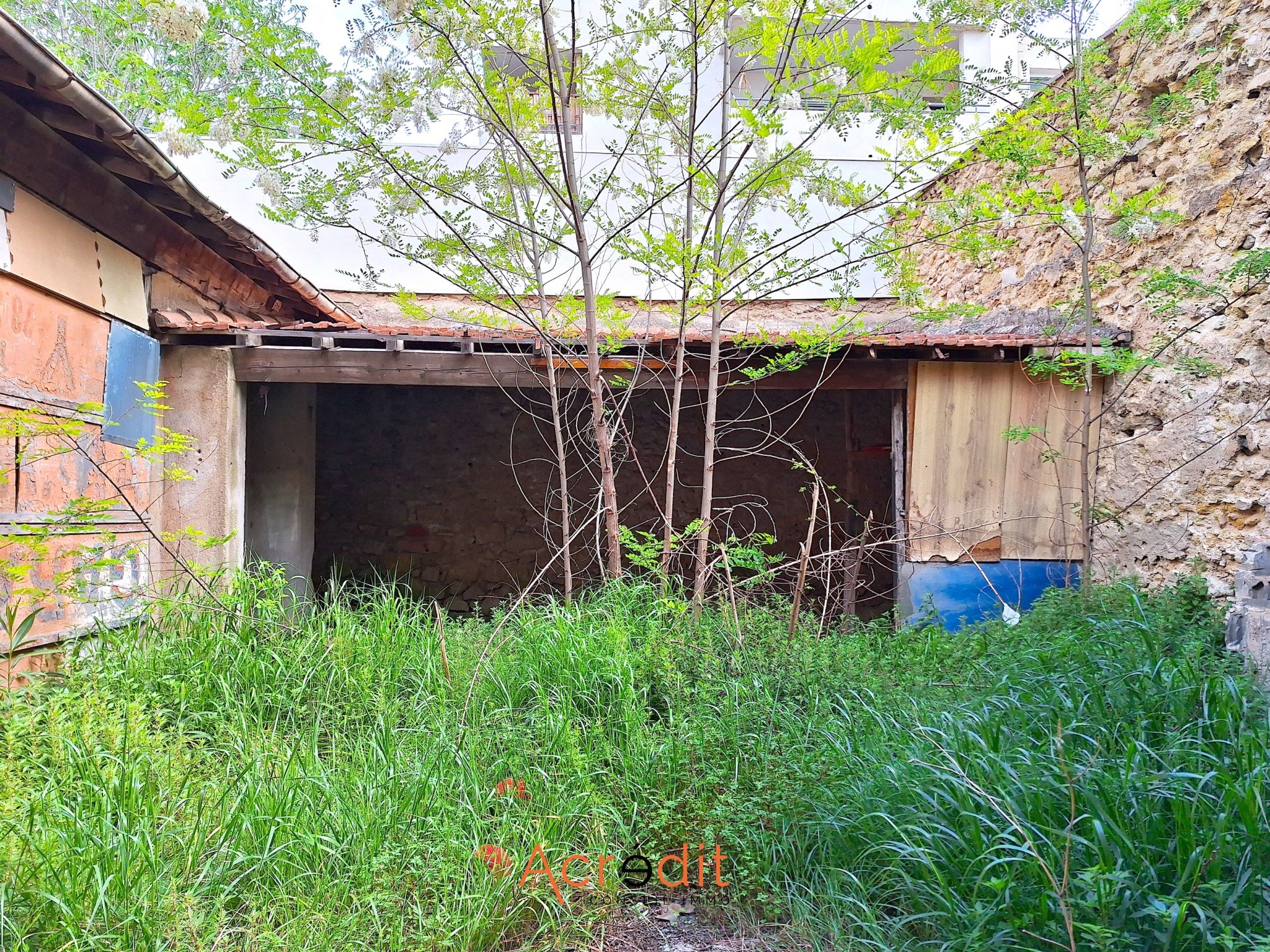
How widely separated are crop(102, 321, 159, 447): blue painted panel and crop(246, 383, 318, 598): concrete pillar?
1.42 meters

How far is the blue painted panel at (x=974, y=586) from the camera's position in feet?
19.2

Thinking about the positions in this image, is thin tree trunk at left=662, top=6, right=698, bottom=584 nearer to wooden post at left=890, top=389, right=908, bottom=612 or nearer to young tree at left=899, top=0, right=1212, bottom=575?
young tree at left=899, top=0, right=1212, bottom=575

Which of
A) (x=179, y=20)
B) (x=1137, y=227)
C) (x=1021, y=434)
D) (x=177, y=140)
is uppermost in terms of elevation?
(x=177, y=140)

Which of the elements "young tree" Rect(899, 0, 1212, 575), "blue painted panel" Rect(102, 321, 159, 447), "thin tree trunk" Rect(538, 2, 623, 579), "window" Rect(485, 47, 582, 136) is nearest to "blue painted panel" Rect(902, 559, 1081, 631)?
"young tree" Rect(899, 0, 1212, 575)

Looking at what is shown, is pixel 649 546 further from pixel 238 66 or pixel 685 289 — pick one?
pixel 238 66

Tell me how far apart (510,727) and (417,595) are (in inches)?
213

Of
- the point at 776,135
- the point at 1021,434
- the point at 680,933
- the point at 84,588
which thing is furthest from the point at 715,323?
the point at 84,588

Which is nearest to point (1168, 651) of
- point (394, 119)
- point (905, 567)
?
point (905, 567)

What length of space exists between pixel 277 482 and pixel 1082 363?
610cm

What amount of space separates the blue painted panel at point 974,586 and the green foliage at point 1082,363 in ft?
4.43

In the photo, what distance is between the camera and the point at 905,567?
5.90 metres

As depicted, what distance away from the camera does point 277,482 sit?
22.0 ft

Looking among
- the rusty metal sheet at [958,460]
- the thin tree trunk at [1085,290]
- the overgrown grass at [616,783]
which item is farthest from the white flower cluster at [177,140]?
the thin tree trunk at [1085,290]

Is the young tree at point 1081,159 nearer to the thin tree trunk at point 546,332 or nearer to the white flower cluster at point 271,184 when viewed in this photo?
the thin tree trunk at point 546,332
